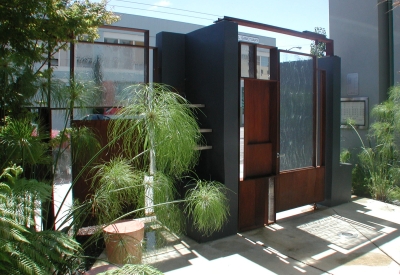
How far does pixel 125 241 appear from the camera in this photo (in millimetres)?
3352

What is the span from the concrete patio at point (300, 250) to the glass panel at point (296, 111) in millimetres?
955

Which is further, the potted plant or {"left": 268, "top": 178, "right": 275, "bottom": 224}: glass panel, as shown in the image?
{"left": 268, "top": 178, "right": 275, "bottom": 224}: glass panel

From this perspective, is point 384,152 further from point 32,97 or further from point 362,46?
point 32,97

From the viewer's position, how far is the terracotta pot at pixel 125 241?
3.37m

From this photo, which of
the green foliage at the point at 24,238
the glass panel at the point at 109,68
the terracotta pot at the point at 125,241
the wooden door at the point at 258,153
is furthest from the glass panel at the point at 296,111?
the green foliage at the point at 24,238

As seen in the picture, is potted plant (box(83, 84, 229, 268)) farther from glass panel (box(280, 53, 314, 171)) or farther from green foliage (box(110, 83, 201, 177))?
glass panel (box(280, 53, 314, 171))

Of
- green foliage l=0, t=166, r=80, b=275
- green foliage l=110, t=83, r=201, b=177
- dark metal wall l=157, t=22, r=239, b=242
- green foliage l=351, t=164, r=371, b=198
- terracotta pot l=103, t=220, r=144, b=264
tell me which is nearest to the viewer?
green foliage l=0, t=166, r=80, b=275

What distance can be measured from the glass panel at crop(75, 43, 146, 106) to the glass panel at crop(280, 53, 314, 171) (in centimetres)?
218

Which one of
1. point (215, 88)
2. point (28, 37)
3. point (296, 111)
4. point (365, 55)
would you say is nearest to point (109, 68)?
point (28, 37)

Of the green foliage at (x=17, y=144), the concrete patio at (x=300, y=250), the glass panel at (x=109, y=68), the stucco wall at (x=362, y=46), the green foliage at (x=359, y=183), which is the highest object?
the stucco wall at (x=362, y=46)

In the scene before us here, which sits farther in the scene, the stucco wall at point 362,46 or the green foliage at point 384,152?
the stucco wall at point 362,46

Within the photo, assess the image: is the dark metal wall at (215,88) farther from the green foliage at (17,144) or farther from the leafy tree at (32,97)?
the green foliage at (17,144)

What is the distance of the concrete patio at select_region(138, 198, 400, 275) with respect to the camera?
12.5 ft

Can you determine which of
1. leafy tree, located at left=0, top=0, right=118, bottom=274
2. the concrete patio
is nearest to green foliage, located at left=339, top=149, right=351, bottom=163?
the concrete patio
